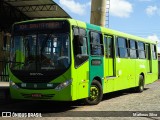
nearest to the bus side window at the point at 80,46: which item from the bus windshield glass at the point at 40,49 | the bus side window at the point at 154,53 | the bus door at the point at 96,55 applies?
the bus windshield glass at the point at 40,49

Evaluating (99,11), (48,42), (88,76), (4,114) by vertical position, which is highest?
(99,11)

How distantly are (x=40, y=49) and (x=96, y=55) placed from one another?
7.70 ft

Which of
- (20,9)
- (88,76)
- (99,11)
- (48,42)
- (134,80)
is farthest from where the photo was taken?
(20,9)

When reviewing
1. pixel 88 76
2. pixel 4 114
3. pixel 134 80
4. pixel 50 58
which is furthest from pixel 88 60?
pixel 134 80

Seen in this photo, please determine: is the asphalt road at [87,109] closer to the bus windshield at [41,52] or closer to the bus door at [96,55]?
the bus door at [96,55]

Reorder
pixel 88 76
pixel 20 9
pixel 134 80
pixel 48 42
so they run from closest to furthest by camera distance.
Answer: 1. pixel 48 42
2. pixel 88 76
3. pixel 134 80
4. pixel 20 9

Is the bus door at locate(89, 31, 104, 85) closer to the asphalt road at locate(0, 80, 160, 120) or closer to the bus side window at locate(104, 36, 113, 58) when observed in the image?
the bus side window at locate(104, 36, 113, 58)

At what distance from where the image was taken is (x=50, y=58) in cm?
1096

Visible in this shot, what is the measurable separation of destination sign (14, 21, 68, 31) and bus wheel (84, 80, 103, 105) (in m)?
2.43

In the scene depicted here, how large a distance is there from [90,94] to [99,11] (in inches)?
420

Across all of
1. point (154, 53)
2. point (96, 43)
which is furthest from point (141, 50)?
point (96, 43)

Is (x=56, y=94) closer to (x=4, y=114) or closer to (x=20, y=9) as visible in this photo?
(x=4, y=114)

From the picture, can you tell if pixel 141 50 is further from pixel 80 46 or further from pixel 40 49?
pixel 40 49

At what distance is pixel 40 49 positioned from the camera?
11.1m
